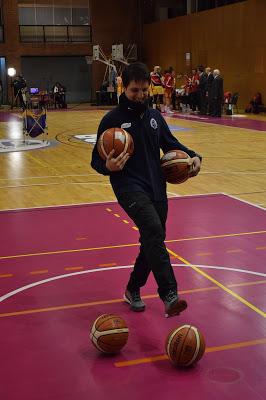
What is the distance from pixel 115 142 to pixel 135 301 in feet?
4.39

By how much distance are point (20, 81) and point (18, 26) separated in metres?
5.21

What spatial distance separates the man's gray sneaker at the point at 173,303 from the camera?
3.89m

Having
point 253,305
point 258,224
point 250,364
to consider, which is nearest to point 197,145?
point 258,224

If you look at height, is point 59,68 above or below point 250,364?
above

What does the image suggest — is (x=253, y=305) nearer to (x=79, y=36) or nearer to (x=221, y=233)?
(x=221, y=233)

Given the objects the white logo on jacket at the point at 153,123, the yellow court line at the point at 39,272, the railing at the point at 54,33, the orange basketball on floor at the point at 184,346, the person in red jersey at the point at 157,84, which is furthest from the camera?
the railing at the point at 54,33

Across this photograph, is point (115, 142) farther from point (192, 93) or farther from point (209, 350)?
point (192, 93)

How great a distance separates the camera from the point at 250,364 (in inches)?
139

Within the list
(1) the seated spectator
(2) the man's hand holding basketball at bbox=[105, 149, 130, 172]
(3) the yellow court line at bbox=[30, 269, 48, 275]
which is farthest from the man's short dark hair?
(1) the seated spectator

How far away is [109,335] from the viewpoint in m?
3.63

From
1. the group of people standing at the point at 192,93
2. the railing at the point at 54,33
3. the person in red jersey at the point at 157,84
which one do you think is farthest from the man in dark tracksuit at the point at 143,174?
the railing at the point at 54,33

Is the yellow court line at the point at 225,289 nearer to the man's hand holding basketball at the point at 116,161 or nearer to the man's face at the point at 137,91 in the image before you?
the man's hand holding basketball at the point at 116,161

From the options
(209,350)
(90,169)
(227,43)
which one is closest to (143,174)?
(209,350)

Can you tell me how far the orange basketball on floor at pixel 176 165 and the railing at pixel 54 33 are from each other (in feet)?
95.2
